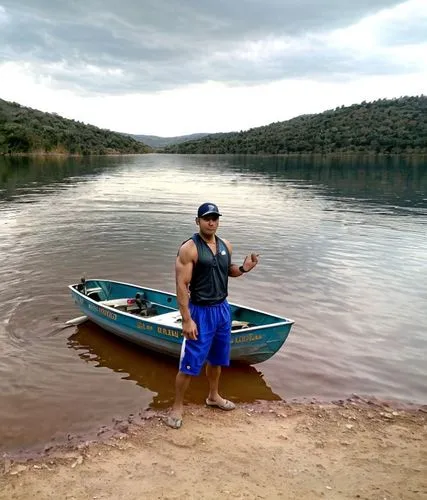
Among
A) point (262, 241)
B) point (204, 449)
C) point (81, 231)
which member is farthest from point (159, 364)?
point (81, 231)

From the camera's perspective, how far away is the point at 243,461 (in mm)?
5223

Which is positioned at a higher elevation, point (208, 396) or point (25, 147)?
Result: point (25, 147)

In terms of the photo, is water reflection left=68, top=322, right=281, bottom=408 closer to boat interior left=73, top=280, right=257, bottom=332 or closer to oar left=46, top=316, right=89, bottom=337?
oar left=46, top=316, right=89, bottom=337

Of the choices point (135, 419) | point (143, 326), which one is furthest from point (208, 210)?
point (143, 326)

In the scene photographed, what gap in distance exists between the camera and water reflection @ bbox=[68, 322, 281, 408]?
7.22 metres

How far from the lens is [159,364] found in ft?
27.1

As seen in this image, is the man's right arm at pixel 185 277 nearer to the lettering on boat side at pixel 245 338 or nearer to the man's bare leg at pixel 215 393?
the man's bare leg at pixel 215 393

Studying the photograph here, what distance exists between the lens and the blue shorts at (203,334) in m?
5.79

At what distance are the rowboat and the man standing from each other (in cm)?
142

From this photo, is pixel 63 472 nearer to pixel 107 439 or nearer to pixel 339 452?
pixel 107 439

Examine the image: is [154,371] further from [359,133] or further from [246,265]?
[359,133]

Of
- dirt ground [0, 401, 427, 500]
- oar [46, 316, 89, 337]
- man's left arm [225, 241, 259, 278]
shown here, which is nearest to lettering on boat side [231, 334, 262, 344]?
dirt ground [0, 401, 427, 500]

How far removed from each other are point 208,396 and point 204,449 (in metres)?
1.44

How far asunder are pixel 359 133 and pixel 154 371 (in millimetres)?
117512
